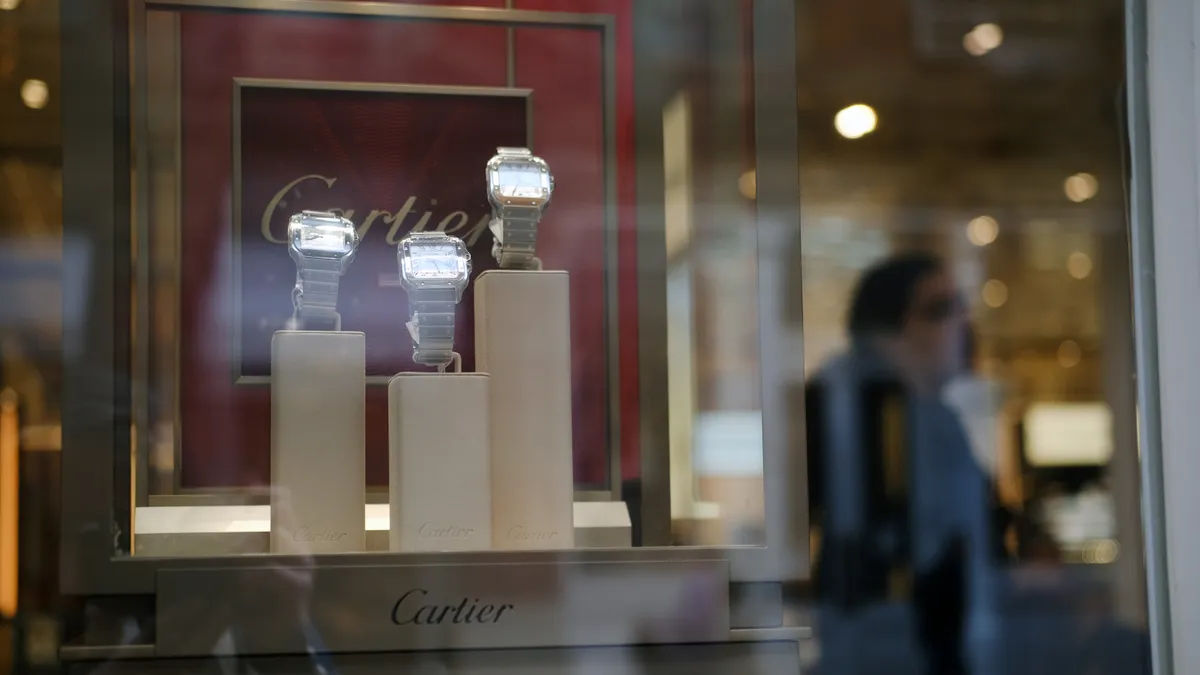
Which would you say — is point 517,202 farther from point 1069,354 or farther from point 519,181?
point 1069,354

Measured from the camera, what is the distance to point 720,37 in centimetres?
66

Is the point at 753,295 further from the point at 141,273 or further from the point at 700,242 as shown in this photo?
the point at 141,273

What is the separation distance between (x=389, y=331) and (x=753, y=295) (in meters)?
0.20

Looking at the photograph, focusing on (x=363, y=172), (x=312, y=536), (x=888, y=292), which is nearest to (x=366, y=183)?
(x=363, y=172)

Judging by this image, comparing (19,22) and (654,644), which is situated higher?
(19,22)

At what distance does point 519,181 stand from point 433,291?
0.26 ft

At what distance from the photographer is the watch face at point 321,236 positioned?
1.93ft

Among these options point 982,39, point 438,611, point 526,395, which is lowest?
point 438,611

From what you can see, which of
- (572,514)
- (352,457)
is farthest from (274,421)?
(572,514)

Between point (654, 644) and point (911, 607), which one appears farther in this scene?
point (911, 607)

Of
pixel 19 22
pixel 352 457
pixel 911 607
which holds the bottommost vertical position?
pixel 911 607

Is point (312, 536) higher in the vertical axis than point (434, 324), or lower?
lower

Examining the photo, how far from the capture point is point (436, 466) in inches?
22.1

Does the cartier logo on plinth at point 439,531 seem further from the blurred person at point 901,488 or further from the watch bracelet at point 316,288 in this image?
the blurred person at point 901,488
